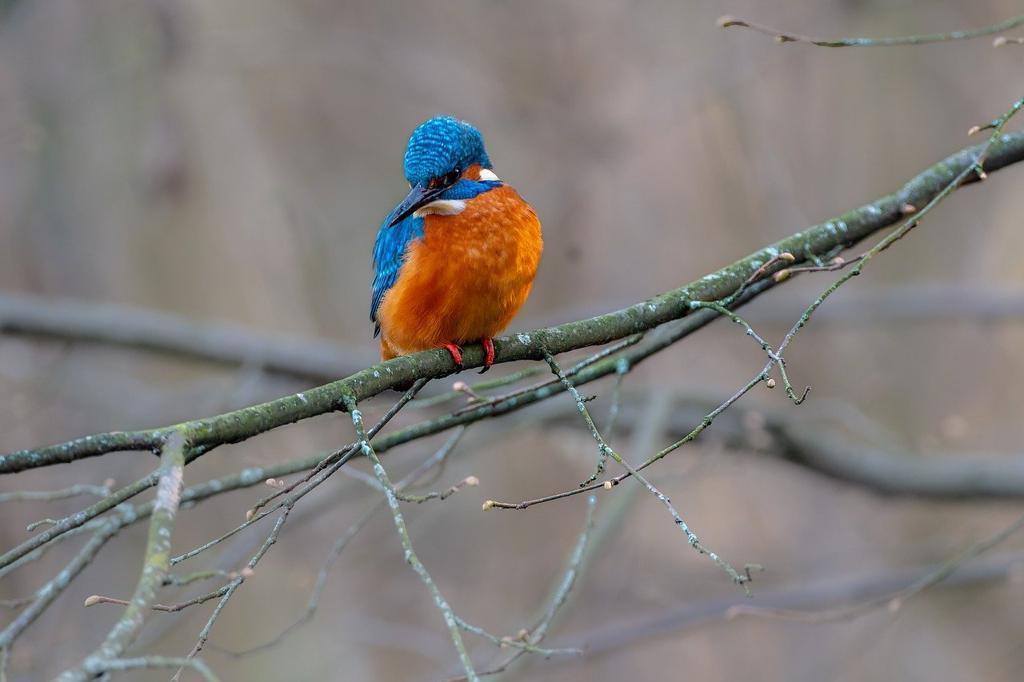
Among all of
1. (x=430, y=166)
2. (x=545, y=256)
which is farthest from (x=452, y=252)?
(x=545, y=256)

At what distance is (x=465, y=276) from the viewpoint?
2.76 meters

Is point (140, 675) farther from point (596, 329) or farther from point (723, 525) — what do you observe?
point (596, 329)

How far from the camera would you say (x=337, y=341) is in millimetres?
7105

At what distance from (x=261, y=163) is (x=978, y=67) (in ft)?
14.7

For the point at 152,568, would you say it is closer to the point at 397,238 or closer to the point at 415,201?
the point at 415,201

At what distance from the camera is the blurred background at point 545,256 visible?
5.87 meters

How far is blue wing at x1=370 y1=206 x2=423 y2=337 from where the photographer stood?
295 cm

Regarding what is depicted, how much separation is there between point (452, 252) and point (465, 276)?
0.29ft

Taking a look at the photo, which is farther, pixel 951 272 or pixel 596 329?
pixel 951 272

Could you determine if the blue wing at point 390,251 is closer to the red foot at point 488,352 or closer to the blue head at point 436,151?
the blue head at point 436,151

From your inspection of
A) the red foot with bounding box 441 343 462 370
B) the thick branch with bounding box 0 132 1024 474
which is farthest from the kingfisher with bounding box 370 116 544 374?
the thick branch with bounding box 0 132 1024 474

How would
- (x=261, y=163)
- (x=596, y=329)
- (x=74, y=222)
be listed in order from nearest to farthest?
(x=596, y=329) < (x=74, y=222) < (x=261, y=163)

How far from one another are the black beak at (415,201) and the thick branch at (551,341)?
374mm

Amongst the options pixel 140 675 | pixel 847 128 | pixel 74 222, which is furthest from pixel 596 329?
pixel 847 128
